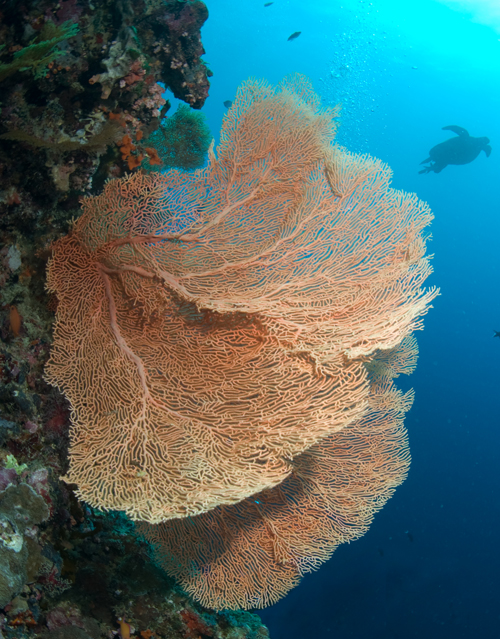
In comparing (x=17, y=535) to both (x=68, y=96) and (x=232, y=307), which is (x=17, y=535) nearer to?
(x=232, y=307)

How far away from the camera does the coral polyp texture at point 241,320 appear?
2389 mm

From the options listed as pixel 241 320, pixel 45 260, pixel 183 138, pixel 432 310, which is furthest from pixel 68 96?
pixel 432 310

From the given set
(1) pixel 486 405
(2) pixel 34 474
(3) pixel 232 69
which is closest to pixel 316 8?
(3) pixel 232 69

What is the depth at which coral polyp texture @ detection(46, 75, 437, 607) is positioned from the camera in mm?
2389

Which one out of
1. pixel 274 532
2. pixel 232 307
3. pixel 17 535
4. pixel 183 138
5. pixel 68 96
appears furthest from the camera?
pixel 183 138

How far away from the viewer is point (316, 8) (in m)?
50.7

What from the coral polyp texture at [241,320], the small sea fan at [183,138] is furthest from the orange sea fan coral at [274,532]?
the small sea fan at [183,138]

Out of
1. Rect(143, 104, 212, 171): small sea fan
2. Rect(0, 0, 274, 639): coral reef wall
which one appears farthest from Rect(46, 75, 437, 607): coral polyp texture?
Rect(143, 104, 212, 171): small sea fan

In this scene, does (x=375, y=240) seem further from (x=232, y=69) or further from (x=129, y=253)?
(x=232, y=69)

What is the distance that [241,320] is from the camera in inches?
116

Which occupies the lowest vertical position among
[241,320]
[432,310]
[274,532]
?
[274,532]

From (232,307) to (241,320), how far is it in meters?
0.20

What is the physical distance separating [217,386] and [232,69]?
9318 centimetres

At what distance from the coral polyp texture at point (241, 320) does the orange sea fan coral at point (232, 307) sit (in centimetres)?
1
